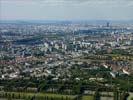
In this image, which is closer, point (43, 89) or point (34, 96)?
point (34, 96)

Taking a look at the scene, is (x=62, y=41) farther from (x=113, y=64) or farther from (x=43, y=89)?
(x=43, y=89)

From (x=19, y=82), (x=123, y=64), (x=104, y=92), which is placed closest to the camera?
(x=104, y=92)

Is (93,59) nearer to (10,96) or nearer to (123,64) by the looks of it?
(123,64)

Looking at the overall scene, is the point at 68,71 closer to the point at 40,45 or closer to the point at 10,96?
the point at 10,96

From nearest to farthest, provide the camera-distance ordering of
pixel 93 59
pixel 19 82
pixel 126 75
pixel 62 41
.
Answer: pixel 19 82 → pixel 126 75 → pixel 93 59 → pixel 62 41

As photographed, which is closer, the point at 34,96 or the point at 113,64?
the point at 34,96

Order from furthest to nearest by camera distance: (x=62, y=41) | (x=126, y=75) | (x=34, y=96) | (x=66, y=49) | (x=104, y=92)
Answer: (x=62, y=41) < (x=66, y=49) < (x=126, y=75) < (x=104, y=92) < (x=34, y=96)

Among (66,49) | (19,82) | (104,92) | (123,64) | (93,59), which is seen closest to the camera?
(104,92)

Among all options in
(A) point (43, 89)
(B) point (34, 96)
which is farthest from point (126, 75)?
(B) point (34, 96)

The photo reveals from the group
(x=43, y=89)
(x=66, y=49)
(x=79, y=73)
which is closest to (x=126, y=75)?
(x=79, y=73)
